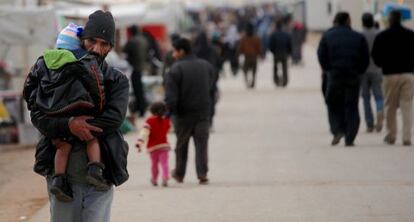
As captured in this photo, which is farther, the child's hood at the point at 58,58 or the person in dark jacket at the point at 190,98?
the person in dark jacket at the point at 190,98

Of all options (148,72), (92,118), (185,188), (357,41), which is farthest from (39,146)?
(148,72)

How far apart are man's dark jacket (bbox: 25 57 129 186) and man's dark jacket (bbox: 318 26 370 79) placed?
31.7ft

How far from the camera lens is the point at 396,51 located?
16.3 metres

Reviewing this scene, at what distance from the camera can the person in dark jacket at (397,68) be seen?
1623 centimetres

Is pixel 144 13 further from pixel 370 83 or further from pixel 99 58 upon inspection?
pixel 99 58

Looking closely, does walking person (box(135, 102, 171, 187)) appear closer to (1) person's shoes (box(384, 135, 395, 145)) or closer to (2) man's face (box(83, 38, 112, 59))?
(1) person's shoes (box(384, 135, 395, 145))

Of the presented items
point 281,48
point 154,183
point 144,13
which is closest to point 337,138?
point 154,183

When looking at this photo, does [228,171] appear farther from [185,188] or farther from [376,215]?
[376,215]

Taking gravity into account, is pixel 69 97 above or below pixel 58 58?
below

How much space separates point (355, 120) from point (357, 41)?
1.08 m

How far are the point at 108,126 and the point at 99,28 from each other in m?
0.57

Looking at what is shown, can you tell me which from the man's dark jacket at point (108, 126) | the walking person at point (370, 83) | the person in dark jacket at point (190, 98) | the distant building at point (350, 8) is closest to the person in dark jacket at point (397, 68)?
the walking person at point (370, 83)

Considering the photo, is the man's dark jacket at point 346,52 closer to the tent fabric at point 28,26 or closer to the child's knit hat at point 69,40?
the tent fabric at point 28,26

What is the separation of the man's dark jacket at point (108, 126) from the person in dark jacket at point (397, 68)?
383 inches
